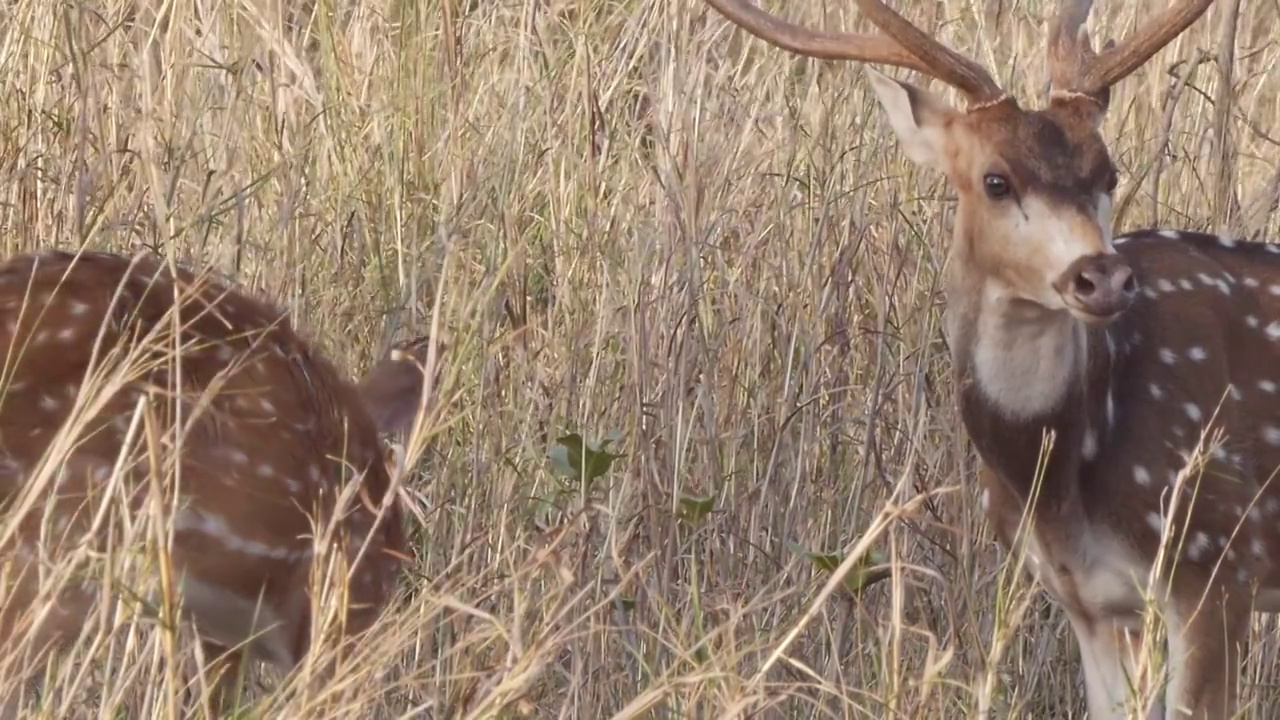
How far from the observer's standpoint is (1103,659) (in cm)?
425

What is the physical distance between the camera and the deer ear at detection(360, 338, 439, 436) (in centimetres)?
396

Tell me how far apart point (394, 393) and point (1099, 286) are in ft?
4.24

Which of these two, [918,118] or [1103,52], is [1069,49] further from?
[918,118]

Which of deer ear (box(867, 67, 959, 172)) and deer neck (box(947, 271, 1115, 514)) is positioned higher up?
deer ear (box(867, 67, 959, 172))

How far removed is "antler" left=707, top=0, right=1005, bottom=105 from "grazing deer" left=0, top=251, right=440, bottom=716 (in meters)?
1.17

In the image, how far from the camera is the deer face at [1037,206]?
384 centimetres

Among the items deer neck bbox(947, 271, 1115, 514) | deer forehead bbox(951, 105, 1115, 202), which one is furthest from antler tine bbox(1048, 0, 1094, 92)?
deer neck bbox(947, 271, 1115, 514)

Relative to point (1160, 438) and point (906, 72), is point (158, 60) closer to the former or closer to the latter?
point (906, 72)

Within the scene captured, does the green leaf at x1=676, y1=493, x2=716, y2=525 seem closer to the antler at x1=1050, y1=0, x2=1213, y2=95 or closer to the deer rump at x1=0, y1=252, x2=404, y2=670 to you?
the deer rump at x1=0, y1=252, x2=404, y2=670

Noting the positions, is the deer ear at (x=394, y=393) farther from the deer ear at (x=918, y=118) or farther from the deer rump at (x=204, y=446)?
the deer ear at (x=918, y=118)

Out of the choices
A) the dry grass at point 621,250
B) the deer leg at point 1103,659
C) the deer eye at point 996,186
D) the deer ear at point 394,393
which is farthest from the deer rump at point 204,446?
the deer leg at point 1103,659

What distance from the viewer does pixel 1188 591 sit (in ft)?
13.5

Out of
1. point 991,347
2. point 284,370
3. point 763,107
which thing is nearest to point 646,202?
point 763,107

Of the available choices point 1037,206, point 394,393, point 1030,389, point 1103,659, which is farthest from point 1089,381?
point 394,393
